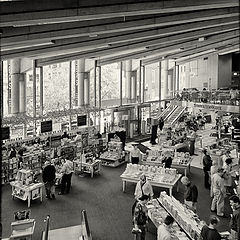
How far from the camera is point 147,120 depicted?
1030 inches

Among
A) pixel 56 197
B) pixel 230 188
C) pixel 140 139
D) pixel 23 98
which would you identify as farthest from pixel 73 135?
pixel 230 188

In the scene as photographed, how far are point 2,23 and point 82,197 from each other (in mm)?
6389

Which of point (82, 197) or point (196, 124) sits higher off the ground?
point (196, 124)

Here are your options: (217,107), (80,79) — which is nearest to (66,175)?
(217,107)

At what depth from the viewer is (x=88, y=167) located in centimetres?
1450

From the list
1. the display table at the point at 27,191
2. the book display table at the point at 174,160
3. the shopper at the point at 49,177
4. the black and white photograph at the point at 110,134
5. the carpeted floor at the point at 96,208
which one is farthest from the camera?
the book display table at the point at 174,160

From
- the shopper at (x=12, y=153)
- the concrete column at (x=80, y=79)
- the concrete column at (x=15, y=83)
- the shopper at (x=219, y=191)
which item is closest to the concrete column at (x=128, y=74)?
the concrete column at (x=80, y=79)

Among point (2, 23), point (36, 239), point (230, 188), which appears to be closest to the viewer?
point (2, 23)

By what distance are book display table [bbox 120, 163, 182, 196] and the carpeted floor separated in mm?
636

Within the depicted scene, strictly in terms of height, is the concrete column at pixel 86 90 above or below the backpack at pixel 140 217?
above

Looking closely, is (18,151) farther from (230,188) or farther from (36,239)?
(230,188)

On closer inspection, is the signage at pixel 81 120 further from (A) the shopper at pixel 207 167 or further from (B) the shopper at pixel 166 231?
(B) the shopper at pixel 166 231

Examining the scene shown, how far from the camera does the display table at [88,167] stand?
14.3 meters

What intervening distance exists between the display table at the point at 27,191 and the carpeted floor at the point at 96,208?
0.23 metres
